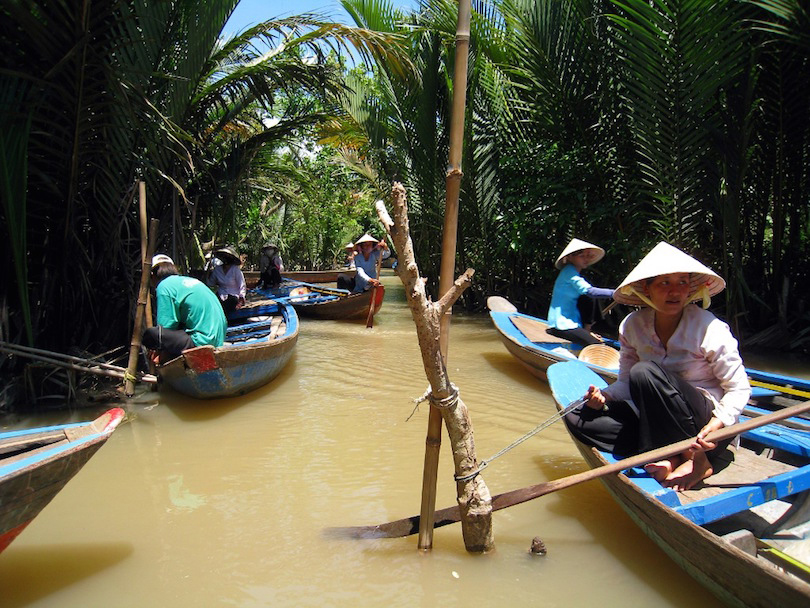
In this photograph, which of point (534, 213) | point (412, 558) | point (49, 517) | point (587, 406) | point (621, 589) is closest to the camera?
point (621, 589)

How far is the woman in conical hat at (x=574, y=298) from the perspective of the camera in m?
5.71

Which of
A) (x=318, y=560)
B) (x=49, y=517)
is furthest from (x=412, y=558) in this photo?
(x=49, y=517)

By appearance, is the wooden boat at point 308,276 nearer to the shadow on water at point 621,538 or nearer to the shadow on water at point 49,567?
the shadow on water at point 621,538

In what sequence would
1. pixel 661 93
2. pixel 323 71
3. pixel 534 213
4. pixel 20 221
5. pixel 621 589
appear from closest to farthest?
pixel 621 589 < pixel 20 221 < pixel 661 93 < pixel 323 71 < pixel 534 213

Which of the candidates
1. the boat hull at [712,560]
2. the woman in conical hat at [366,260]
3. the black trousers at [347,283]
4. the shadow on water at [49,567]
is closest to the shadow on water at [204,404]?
the shadow on water at [49,567]

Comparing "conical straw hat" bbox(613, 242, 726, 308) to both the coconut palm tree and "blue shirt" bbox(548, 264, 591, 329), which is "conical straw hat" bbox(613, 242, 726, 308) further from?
the coconut palm tree

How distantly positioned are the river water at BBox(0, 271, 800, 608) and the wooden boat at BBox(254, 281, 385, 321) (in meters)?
4.59

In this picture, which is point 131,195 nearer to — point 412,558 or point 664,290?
point 412,558

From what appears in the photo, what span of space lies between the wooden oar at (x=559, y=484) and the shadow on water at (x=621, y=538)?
459 mm

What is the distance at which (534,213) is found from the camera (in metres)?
8.70

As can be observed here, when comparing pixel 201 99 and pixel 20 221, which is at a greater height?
pixel 201 99

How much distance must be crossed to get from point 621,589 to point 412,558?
2.99 ft

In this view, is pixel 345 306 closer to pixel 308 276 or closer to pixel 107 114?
pixel 107 114

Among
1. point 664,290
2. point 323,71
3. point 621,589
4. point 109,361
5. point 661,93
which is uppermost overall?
point 323,71
